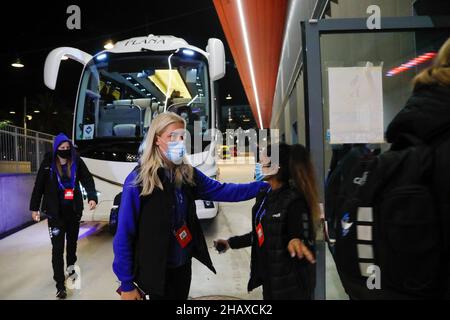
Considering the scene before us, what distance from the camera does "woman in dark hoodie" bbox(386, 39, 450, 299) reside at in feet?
3.34

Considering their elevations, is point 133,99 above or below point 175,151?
above

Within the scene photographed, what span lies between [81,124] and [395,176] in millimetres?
5454

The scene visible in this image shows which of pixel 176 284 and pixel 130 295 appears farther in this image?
pixel 176 284

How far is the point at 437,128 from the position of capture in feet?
3.41

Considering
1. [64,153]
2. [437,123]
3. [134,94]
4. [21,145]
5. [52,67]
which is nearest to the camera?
[437,123]

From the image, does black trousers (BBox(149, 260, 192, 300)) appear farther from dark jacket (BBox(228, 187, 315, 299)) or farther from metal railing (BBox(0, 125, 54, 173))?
metal railing (BBox(0, 125, 54, 173))

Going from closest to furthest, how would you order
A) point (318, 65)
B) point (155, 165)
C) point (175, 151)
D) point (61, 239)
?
point (155, 165)
point (175, 151)
point (318, 65)
point (61, 239)

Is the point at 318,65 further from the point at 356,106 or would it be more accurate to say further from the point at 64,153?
the point at 64,153

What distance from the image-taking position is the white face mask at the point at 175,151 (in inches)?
80.6

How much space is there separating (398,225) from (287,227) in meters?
0.98

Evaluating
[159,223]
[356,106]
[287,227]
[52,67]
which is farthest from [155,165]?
[52,67]

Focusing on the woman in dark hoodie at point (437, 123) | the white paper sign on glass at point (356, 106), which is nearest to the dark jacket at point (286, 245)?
the woman in dark hoodie at point (437, 123)
